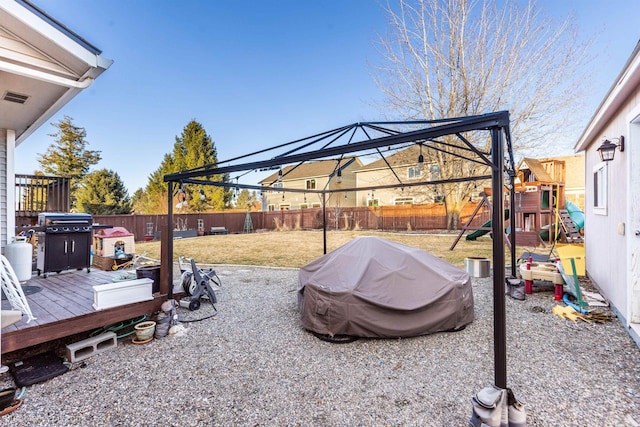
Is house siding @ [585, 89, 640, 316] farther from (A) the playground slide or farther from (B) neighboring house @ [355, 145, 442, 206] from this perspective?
(B) neighboring house @ [355, 145, 442, 206]

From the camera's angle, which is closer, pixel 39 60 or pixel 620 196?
pixel 39 60

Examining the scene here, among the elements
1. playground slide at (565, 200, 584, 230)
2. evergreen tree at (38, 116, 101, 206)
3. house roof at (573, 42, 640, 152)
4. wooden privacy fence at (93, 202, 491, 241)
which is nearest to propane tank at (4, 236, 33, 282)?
house roof at (573, 42, 640, 152)

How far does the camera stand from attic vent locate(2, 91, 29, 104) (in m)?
3.73

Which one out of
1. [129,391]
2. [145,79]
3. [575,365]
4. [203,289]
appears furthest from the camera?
[145,79]

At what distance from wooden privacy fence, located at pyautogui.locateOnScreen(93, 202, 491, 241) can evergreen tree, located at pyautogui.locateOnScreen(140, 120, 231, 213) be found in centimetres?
509

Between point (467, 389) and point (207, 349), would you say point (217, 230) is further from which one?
point (467, 389)

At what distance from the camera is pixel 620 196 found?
4.03 meters

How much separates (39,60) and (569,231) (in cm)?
1437

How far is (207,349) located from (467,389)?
2.75 m

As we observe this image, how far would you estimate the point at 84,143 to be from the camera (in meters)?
22.5

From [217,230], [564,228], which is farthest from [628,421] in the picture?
[217,230]

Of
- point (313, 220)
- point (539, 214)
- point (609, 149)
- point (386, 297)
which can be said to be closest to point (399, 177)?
point (313, 220)

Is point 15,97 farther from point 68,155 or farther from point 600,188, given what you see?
point 68,155

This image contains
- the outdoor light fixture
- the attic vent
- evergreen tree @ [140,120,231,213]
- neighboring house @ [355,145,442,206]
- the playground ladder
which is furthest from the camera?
evergreen tree @ [140,120,231,213]
